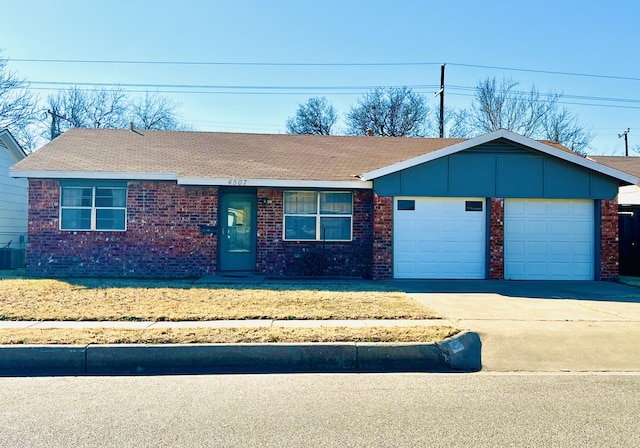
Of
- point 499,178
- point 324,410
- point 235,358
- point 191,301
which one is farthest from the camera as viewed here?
point 499,178

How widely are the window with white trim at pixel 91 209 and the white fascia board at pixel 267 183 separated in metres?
2.11

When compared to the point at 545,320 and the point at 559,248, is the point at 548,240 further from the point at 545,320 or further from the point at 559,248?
the point at 545,320

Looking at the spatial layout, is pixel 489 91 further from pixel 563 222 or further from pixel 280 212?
pixel 280 212

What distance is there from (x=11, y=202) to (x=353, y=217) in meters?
12.8

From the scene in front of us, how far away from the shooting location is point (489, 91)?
37.0m

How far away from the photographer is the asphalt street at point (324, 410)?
398 centimetres

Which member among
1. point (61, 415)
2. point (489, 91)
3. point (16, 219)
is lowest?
point (61, 415)

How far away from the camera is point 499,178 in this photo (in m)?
13.5

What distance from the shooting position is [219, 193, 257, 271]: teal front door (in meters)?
14.2

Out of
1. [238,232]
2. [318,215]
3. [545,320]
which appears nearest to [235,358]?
[545,320]

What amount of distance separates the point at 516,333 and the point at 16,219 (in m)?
17.9

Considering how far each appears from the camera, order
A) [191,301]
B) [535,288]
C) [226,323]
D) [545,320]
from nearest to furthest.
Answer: [226,323] → [545,320] → [191,301] → [535,288]

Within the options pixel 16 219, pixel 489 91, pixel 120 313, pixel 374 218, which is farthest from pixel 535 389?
pixel 489 91

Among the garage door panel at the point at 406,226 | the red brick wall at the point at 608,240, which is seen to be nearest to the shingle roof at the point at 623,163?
the red brick wall at the point at 608,240
